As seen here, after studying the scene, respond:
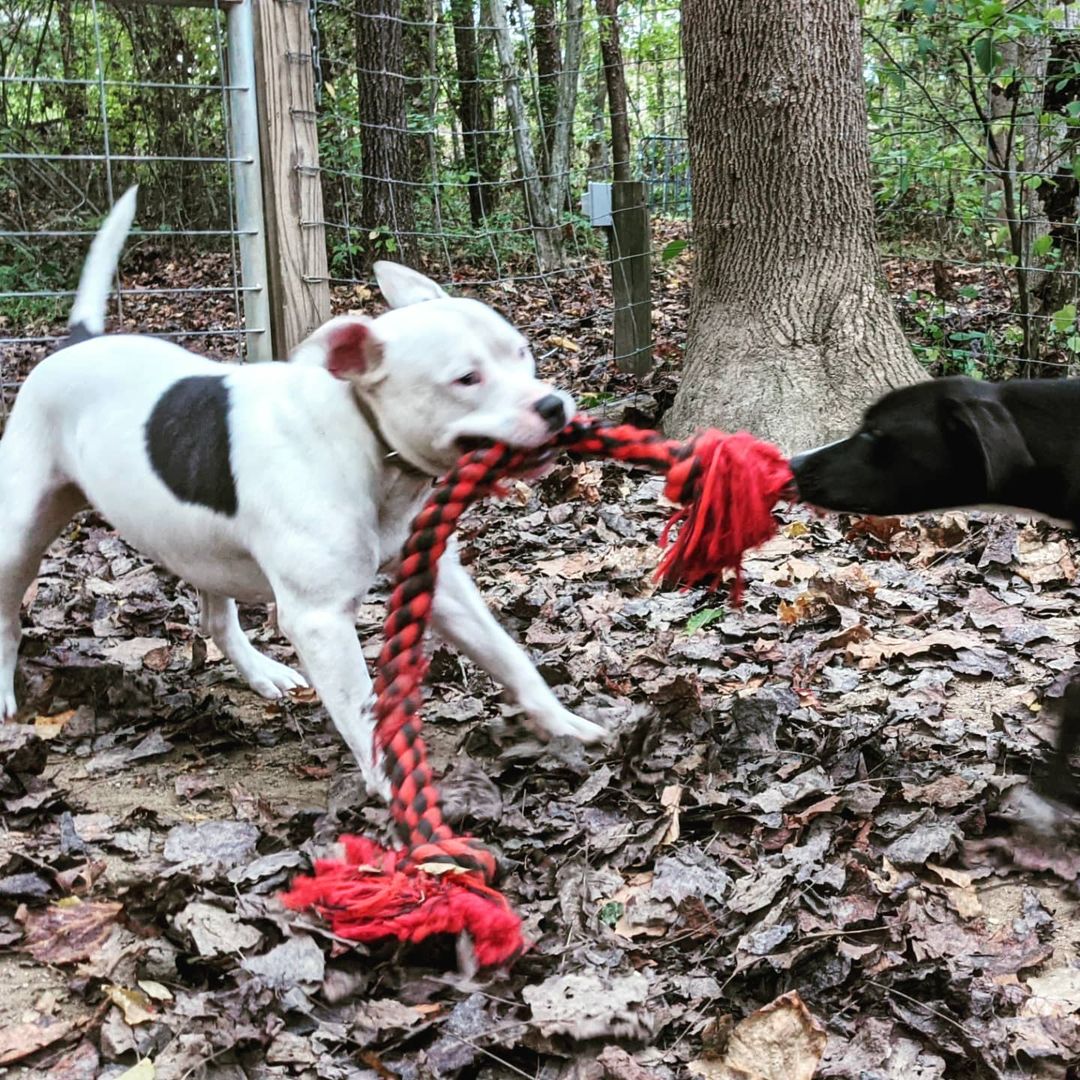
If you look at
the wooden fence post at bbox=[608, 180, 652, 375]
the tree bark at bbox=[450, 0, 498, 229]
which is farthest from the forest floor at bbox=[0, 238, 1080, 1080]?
the tree bark at bbox=[450, 0, 498, 229]

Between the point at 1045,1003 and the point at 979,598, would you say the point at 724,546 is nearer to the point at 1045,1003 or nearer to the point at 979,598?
the point at 1045,1003

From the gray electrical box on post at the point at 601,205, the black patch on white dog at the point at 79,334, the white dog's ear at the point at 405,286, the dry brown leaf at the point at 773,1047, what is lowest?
the dry brown leaf at the point at 773,1047

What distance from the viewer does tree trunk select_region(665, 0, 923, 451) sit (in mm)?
5855

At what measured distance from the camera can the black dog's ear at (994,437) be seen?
322cm

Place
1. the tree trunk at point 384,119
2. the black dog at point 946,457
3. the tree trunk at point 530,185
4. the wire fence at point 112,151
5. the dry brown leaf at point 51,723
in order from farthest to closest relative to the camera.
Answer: the wire fence at point 112,151, the tree trunk at point 530,185, the tree trunk at point 384,119, the dry brown leaf at point 51,723, the black dog at point 946,457

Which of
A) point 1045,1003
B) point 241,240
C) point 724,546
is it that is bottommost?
point 1045,1003

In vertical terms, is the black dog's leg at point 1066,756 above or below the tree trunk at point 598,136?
below

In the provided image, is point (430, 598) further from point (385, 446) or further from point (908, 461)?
point (908, 461)

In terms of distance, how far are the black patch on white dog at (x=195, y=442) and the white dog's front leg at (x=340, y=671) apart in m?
0.47

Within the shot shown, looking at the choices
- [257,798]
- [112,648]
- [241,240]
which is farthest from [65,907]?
[241,240]

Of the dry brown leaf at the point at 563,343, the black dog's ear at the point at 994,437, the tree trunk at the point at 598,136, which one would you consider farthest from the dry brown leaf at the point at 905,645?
the tree trunk at the point at 598,136

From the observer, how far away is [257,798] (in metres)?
3.48

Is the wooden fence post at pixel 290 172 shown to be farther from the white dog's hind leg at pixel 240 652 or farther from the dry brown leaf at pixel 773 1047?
the dry brown leaf at pixel 773 1047

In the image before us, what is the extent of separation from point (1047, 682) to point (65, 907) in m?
2.95
